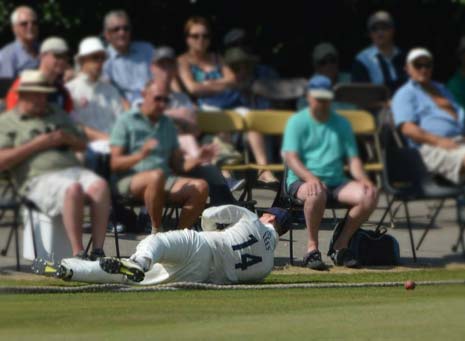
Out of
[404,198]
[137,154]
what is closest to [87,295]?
[137,154]

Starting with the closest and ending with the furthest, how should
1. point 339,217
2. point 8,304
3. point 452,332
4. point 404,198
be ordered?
point 452,332 < point 8,304 < point 339,217 < point 404,198

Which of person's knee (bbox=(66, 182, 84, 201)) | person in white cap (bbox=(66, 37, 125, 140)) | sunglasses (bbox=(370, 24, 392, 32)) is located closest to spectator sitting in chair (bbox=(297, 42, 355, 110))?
sunglasses (bbox=(370, 24, 392, 32))

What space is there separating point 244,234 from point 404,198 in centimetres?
282

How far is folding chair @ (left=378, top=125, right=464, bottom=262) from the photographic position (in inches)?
476

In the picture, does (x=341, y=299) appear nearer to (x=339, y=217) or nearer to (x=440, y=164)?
(x=339, y=217)

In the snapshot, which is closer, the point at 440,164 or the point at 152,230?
the point at 152,230

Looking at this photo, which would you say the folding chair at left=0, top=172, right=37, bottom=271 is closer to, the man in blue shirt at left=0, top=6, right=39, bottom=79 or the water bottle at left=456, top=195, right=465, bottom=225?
the man in blue shirt at left=0, top=6, right=39, bottom=79

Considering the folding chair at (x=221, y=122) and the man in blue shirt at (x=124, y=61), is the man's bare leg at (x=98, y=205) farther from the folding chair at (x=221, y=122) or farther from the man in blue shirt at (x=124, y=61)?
the man in blue shirt at (x=124, y=61)

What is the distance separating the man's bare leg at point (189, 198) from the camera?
10.5 meters

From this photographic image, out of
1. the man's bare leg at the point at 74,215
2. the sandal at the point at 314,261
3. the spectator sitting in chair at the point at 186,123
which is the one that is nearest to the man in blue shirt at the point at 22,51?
the spectator sitting in chair at the point at 186,123

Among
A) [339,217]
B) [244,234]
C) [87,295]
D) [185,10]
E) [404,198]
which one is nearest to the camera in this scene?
[87,295]

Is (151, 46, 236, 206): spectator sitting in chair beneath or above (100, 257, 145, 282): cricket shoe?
above

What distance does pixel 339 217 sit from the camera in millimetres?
10984

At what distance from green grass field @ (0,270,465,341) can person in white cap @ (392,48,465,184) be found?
3.34 m
